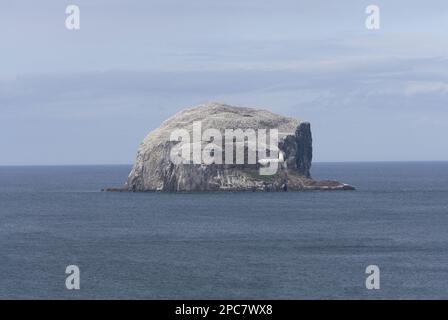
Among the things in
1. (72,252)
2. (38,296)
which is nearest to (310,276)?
(38,296)

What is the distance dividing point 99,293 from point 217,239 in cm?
4139

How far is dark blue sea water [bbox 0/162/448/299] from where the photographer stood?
7581 centimetres

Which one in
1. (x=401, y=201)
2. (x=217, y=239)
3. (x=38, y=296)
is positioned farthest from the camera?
(x=401, y=201)

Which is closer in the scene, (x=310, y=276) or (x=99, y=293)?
(x=99, y=293)

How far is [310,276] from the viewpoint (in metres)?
81.8

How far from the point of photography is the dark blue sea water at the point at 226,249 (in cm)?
7581

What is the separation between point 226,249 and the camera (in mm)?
102500

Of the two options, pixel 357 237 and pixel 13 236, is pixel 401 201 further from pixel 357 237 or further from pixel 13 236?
pixel 13 236

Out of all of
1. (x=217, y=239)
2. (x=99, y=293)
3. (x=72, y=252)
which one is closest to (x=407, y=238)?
(x=217, y=239)
